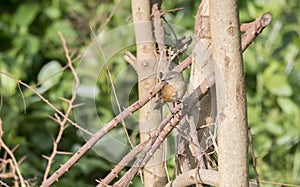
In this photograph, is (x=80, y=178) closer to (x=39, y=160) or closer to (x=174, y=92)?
(x=39, y=160)

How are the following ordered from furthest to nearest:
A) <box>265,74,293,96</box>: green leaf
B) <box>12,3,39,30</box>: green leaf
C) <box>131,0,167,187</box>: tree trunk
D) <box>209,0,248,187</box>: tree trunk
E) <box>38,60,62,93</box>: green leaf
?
<box>12,3,39,30</box>: green leaf < <box>265,74,293,96</box>: green leaf < <box>38,60,62,93</box>: green leaf < <box>131,0,167,187</box>: tree trunk < <box>209,0,248,187</box>: tree trunk

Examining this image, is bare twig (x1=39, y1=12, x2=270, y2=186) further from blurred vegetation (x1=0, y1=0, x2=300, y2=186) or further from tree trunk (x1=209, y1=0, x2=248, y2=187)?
blurred vegetation (x1=0, y1=0, x2=300, y2=186)

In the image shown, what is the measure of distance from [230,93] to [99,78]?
1.59 m

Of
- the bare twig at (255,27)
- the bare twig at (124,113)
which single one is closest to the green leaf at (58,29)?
the bare twig at (124,113)

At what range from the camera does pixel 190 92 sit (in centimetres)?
118

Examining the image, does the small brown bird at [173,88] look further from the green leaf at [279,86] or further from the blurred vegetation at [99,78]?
the green leaf at [279,86]

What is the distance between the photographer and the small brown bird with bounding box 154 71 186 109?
3.66 ft

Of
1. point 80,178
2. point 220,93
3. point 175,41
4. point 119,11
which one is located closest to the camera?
point 220,93

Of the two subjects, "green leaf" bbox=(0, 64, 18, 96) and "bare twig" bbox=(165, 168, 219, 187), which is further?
"green leaf" bbox=(0, 64, 18, 96)

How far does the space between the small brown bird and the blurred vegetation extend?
4.04 ft

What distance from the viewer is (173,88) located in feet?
3.66

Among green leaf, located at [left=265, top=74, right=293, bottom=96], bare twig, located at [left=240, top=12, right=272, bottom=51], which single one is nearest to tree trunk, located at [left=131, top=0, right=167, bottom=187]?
bare twig, located at [left=240, top=12, right=272, bottom=51]

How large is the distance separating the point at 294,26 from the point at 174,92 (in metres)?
1.79

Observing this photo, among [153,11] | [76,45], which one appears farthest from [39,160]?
[153,11]
